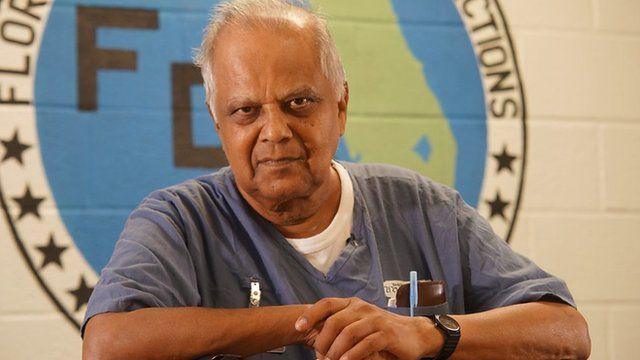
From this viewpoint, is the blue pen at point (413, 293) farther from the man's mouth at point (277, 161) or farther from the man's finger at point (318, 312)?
the man's mouth at point (277, 161)

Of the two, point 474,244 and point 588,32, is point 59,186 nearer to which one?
point 474,244

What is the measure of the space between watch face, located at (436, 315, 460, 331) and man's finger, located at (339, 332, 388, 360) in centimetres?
15

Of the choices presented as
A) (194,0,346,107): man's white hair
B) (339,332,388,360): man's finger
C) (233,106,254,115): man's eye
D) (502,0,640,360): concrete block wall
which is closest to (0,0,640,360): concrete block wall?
(502,0,640,360): concrete block wall

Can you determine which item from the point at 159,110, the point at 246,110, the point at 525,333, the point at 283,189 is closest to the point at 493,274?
the point at 525,333

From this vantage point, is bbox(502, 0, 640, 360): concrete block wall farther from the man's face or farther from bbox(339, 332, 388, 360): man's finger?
bbox(339, 332, 388, 360): man's finger

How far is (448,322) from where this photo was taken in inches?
55.6

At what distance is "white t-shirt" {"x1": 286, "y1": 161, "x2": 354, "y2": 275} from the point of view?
1632 millimetres

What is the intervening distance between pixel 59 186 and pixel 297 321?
52.2 inches

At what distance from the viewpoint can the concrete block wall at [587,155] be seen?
9.20 ft

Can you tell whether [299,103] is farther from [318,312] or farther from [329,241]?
[318,312]

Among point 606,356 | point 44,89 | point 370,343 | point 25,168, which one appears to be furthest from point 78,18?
point 606,356

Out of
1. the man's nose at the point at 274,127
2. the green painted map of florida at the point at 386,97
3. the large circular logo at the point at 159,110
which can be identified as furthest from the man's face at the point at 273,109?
the green painted map of florida at the point at 386,97

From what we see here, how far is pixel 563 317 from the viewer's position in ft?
5.10

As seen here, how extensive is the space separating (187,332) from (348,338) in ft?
0.87
